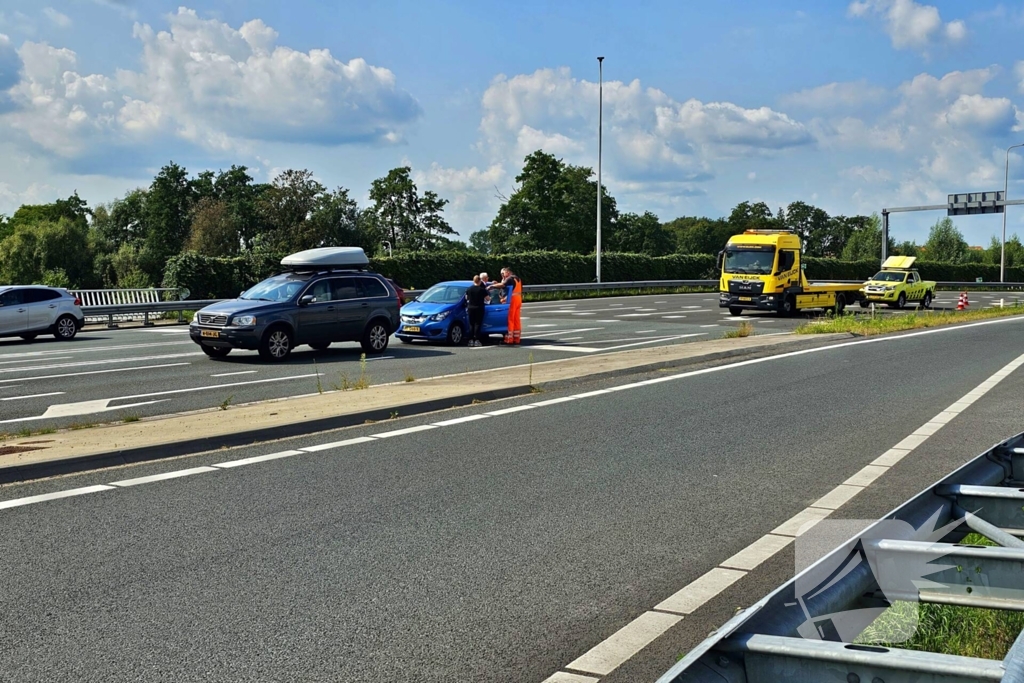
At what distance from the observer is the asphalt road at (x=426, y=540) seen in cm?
437

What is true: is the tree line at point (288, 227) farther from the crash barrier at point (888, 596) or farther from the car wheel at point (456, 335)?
the crash barrier at point (888, 596)

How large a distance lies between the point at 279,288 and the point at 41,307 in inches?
363

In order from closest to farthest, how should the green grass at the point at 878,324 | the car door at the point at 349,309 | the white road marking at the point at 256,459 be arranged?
the white road marking at the point at 256,459 → the car door at the point at 349,309 → the green grass at the point at 878,324

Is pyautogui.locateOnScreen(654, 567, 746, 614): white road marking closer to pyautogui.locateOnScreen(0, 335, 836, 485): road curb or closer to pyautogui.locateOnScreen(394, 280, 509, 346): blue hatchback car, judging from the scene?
pyautogui.locateOnScreen(0, 335, 836, 485): road curb

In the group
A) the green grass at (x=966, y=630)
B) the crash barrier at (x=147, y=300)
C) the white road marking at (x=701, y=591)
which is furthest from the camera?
the crash barrier at (x=147, y=300)

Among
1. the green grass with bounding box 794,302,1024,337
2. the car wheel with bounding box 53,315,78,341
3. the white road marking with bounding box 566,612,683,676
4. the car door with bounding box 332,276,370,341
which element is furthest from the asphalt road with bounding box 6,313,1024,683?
the car wheel with bounding box 53,315,78,341

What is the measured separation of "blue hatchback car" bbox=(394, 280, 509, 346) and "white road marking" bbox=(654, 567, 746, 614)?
1772 cm

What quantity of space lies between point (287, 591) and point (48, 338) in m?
24.8

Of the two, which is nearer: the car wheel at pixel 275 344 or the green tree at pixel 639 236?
the car wheel at pixel 275 344

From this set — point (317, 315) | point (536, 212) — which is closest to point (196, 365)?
point (317, 315)

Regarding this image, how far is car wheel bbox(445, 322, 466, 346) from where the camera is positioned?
2312 cm

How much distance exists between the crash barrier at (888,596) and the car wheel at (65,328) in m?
25.8

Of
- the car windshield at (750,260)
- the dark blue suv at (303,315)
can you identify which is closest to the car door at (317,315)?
the dark blue suv at (303,315)

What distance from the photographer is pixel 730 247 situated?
3600 cm
